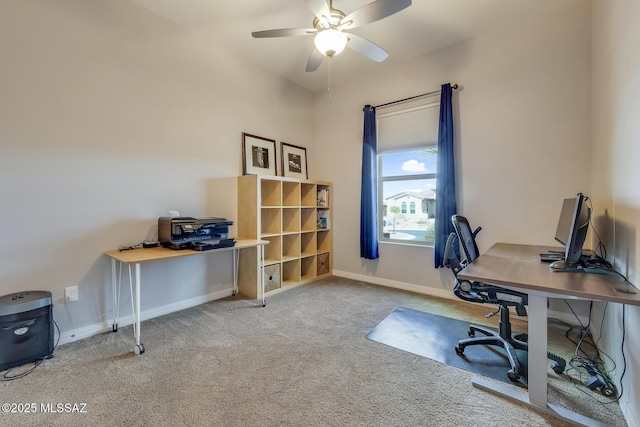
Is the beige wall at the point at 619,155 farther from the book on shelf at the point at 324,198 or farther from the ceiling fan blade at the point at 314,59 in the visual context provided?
the book on shelf at the point at 324,198

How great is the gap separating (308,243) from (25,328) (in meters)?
2.96

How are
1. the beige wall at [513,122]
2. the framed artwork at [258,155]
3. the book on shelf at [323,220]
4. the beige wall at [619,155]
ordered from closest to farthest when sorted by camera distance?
the beige wall at [619,155] → the beige wall at [513,122] → the framed artwork at [258,155] → the book on shelf at [323,220]

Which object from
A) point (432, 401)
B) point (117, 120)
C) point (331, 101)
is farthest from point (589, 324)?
point (117, 120)

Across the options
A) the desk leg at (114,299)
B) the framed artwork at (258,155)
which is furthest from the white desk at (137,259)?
the framed artwork at (258,155)

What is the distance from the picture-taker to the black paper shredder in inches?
70.3

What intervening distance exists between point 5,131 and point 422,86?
13.0 ft

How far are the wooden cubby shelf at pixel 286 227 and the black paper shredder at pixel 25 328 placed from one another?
175cm

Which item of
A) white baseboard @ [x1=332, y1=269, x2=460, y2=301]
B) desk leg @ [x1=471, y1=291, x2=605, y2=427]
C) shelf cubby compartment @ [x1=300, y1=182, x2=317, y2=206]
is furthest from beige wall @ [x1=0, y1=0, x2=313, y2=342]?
desk leg @ [x1=471, y1=291, x2=605, y2=427]

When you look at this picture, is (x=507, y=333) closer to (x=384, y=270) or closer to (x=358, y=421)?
(x=358, y=421)

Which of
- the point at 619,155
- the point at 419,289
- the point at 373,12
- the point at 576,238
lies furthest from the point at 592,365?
the point at 373,12

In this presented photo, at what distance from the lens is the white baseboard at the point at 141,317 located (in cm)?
222

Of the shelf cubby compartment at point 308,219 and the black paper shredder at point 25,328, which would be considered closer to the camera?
the black paper shredder at point 25,328

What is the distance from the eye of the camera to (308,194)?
410 centimetres

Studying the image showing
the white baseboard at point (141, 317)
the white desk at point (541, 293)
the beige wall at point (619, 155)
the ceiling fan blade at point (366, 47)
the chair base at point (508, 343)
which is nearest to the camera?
the white desk at point (541, 293)
